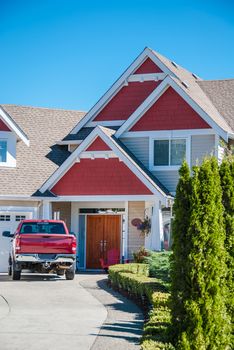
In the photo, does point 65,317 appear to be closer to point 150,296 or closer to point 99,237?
point 150,296

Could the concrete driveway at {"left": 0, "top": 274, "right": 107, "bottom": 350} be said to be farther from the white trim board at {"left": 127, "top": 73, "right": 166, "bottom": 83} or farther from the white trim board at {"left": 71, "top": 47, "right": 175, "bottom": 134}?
the white trim board at {"left": 127, "top": 73, "right": 166, "bottom": 83}

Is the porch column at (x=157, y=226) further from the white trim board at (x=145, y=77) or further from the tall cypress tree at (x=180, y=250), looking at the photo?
the tall cypress tree at (x=180, y=250)

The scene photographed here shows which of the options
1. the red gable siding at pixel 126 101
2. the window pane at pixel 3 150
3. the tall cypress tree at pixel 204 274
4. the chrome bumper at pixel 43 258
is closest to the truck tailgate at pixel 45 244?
the chrome bumper at pixel 43 258

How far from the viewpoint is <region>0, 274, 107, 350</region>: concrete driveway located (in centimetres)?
1206

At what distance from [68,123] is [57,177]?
22.2ft

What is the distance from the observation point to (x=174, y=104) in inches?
1134

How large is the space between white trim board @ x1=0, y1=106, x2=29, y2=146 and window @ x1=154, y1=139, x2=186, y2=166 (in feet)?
19.7

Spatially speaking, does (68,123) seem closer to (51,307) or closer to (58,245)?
(58,245)

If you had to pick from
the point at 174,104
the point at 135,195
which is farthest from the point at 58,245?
the point at 174,104

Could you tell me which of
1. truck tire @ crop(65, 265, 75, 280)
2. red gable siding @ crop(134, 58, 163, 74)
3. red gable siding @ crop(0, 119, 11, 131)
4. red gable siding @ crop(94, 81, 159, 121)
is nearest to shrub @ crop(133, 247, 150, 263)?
truck tire @ crop(65, 265, 75, 280)

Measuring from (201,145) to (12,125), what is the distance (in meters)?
8.18

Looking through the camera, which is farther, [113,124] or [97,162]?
[113,124]

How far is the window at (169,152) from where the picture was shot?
1127 inches

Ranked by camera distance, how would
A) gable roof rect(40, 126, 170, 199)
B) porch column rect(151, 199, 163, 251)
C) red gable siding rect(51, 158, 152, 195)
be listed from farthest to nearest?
red gable siding rect(51, 158, 152, 195), gable roof rect(40, 126, 170, 199), porch column rect(151, 199, 163, 251)
